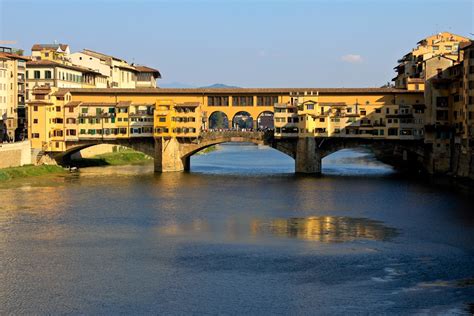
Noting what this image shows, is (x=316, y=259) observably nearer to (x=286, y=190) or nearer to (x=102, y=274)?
(x=102, y=274)

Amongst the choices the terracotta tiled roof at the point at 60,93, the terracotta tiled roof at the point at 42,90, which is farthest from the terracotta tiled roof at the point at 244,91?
the terracotta tiled roof at the point at 42,90

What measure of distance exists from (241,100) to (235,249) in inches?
1430

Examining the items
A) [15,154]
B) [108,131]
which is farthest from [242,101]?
[15,154]

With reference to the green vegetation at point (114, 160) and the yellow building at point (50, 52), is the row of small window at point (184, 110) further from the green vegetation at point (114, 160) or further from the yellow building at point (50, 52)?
the yellow building at point (50, 52)

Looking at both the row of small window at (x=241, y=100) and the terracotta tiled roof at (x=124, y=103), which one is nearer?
the terracotta tiled roof at (x=124, y=103)

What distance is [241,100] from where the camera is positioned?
68.6 metres

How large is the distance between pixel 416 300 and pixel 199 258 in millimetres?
9406

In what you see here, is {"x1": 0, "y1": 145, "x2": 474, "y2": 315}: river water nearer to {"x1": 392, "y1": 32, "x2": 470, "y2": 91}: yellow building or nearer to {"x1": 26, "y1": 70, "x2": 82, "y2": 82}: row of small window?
{"x1": 26, "y1": 70, "x2": 82, "y2": 82}: row of small window

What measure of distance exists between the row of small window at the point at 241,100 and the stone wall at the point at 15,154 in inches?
627

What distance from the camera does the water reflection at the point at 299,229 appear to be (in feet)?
119

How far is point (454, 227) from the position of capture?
3825 cm

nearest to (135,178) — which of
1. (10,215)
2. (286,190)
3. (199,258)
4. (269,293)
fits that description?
(286,190)

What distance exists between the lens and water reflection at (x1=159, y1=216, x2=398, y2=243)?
36375mm

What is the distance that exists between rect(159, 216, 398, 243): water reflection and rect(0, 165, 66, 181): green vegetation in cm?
2214
